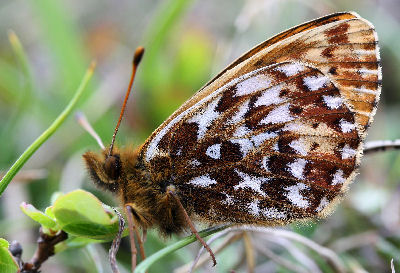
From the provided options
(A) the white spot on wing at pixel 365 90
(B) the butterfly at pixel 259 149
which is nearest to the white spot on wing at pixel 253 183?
(B) the butterfly at pixel 259 149

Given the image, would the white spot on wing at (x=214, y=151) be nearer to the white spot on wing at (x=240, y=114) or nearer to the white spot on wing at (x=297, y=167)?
the white spot on wing at (x=240, y=114)

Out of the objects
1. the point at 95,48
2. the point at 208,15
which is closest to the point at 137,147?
the point at 95,48

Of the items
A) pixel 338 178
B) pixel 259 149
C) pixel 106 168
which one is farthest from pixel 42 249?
pixel 338 178

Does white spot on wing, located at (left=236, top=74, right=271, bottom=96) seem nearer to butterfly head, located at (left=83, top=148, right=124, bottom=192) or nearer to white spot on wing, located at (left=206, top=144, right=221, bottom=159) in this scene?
white spot on wing, located at (left=206, top=144, right=221, bottom=159)

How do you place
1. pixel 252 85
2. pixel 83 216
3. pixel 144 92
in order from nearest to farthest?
pixel 83 216 → pixel 252 85 → pixel 144 92

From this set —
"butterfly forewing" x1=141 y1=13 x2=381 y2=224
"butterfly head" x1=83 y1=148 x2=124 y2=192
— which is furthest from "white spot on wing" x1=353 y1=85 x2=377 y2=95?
"butterfly head" x1=83 y1=148 x2=124 y2=192

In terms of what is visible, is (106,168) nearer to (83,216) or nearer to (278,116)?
(83,216)

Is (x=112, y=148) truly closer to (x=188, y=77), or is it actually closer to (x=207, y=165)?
(x=207, y=165)
